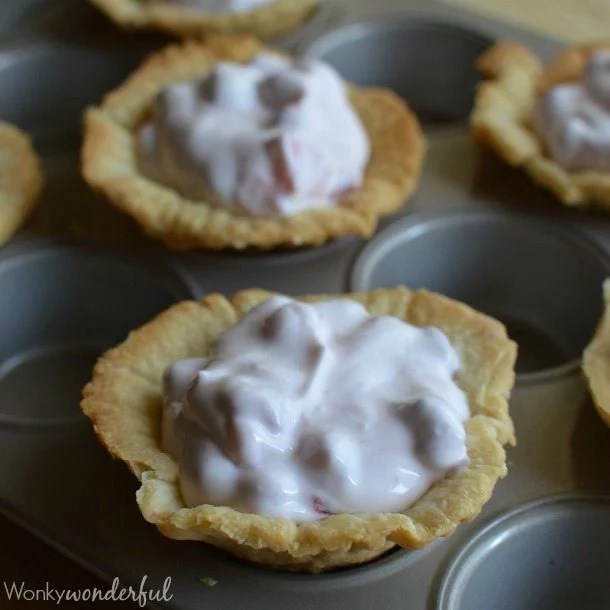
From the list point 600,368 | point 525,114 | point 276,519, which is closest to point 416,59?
point 525,114

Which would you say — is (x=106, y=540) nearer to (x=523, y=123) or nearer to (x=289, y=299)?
(x=289, y=299)

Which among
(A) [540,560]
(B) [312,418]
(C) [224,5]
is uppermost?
(C) [224,5]

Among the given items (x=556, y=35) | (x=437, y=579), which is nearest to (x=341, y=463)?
(x=437, y=579)

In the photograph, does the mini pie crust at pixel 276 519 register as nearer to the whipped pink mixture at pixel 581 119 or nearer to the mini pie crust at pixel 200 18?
the whipped pink mixture at pixel 581 119

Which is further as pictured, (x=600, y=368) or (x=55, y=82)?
(x=55, y=82)

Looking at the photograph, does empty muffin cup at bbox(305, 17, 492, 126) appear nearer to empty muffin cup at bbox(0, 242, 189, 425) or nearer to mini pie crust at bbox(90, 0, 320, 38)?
mini pie crust at bbox(90, 0, 320, 38)

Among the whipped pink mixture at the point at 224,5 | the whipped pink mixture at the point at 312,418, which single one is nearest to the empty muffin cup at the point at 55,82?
the whipped pink mixture at the point at 224,5

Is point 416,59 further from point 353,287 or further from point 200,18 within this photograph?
point 353,287
